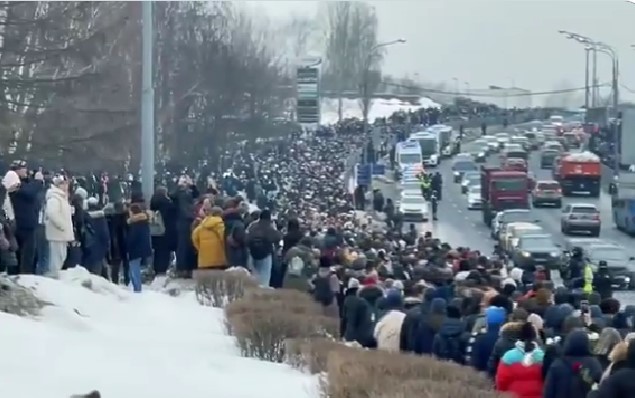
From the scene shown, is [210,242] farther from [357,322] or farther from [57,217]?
[357,322]

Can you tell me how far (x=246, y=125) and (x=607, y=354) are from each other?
211 feet

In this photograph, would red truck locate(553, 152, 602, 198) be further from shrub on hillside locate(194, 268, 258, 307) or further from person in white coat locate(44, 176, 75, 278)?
person in white coat locate(44, 176, 75, 278)

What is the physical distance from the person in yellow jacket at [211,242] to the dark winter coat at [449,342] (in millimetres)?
6795

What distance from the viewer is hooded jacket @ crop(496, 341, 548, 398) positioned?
12781 millimetres

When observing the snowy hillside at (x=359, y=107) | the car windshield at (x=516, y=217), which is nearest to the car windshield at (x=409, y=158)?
the car windshield at (x=516, y=217)

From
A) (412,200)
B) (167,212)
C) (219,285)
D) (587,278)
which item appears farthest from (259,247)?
(412,200)

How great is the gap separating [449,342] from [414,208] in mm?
50145

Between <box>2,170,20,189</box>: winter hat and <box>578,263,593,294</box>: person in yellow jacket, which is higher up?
<box>2,170,20,189</box>: winter hat

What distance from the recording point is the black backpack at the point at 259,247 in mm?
20938

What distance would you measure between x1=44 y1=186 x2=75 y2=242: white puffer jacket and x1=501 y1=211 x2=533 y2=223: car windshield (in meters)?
37.9

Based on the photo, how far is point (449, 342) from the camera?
1488 centimetres

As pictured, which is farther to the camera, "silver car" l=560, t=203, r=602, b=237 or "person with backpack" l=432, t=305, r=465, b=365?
"silver car" l=560, t=203, r=602, b=237

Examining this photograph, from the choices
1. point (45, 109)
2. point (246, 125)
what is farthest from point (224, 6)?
point (45, 109)

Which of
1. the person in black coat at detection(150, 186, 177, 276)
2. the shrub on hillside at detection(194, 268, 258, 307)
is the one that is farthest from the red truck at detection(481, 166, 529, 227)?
the shrub on hillside at detection(194, 268, 258, 307)
